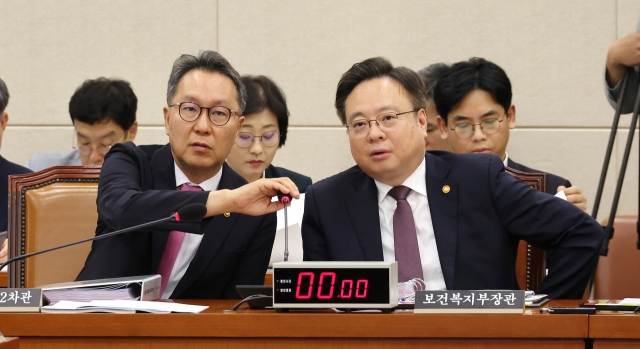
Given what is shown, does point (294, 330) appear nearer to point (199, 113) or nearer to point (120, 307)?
point (120, 307)

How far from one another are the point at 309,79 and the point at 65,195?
162 cm

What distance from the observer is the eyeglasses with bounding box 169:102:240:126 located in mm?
2156

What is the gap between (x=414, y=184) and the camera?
211 centimetres

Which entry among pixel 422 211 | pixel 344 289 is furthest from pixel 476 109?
pixel 344 289

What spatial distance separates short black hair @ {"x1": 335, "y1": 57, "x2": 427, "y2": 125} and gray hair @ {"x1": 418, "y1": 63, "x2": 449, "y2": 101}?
95 centimetres

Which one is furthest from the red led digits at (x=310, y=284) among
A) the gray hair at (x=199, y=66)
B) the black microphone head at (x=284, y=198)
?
the gray hair at (x=199, y=66)

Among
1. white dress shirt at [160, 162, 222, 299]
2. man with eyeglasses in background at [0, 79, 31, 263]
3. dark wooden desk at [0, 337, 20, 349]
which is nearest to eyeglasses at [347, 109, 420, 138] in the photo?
white dress shirt at [160, 162, 222, 299]

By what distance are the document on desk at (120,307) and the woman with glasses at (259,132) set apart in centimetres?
142

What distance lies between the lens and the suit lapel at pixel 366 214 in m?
2.03

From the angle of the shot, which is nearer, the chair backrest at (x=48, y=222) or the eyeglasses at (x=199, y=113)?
the eyeglasses at (x=199, y=113)

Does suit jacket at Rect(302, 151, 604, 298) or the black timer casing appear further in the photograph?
suit jacket at Rect(302, 151, 604, 298)

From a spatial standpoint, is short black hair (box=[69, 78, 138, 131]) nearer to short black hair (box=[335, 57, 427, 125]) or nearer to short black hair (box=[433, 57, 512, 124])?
short black hair (box=[433, 57, 512, 124])

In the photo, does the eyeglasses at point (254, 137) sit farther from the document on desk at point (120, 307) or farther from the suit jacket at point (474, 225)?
the document on desk at point (120, 307)

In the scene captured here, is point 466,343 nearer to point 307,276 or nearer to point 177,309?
point 307,276
